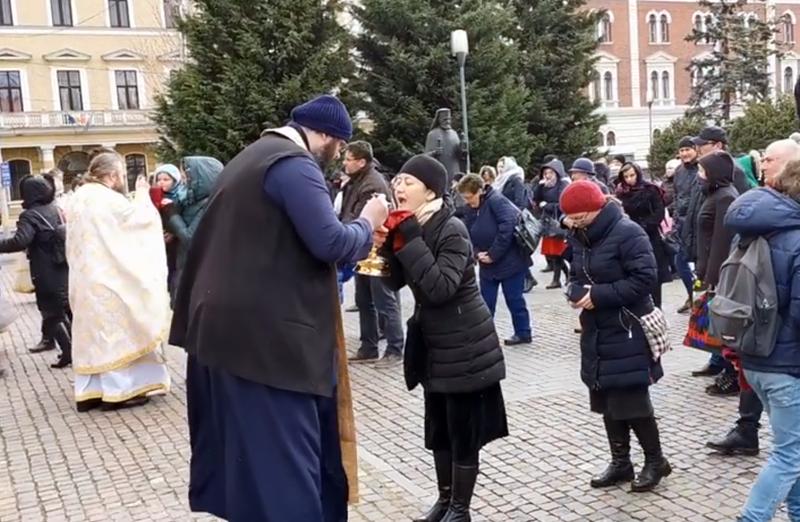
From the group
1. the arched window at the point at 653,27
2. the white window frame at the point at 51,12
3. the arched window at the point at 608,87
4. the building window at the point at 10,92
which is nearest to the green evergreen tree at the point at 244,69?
the building window at the point at 10,92

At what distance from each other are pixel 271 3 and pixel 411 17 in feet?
10.8

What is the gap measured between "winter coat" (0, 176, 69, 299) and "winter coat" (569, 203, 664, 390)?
248 inches

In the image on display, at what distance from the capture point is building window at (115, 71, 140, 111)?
48094mm

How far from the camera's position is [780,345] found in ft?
12.5

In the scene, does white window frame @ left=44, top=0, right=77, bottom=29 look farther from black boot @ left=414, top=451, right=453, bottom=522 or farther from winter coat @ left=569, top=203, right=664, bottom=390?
black boot @ left=414, top=451, right=453, bottom=522

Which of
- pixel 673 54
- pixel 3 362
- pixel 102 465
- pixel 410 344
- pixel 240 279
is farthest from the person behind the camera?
pixel 673 54

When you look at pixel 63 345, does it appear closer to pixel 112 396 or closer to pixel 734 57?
pixel 112 396

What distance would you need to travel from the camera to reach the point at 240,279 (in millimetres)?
3295

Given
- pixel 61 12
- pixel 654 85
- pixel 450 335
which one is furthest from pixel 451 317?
pixel 654 85

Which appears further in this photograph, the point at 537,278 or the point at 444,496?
the point at 537,278

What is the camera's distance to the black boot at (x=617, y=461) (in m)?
4.91

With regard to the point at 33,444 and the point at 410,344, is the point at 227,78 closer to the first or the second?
the point at 33,444

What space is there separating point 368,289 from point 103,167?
292 cm

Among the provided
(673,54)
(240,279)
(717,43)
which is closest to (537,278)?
(240,279)
